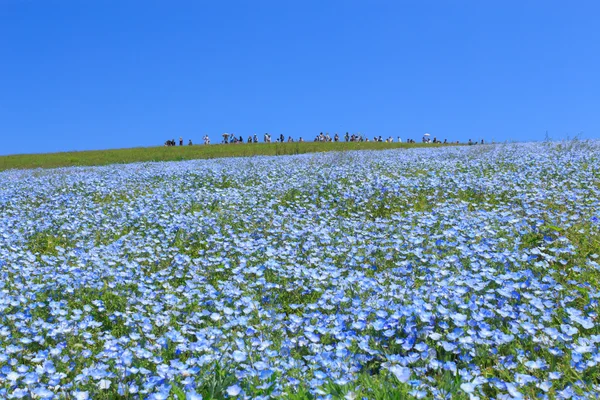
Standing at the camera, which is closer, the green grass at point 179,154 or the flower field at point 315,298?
the flower field at point 315,298

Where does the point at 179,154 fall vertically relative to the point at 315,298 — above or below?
above

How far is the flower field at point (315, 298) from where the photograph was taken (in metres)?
3.47

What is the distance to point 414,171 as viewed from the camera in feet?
41.7

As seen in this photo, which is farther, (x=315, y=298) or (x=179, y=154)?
(x=179, y=154)

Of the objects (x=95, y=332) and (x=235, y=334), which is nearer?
(x=235, y=334)

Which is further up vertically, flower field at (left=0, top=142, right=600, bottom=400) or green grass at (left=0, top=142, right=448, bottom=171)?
green grass at (left=0, top=142, right=448, bottom=171)

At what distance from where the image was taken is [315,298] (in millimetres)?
5277

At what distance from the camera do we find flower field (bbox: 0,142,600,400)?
347 cm

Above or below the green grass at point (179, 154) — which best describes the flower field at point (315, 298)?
below

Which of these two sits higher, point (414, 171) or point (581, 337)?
point (414, 171)

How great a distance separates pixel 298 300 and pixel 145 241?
3.10 metres

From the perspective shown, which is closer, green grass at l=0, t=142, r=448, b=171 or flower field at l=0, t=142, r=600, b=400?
flower field at l=0, t=142, r=600, b=400

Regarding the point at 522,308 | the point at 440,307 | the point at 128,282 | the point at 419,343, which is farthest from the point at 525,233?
the point at 128,282

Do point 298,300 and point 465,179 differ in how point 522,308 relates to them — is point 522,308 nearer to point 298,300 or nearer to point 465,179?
point 298,300
